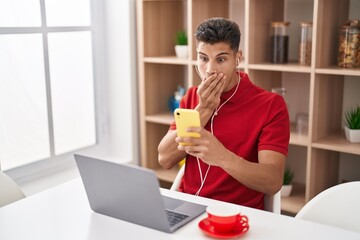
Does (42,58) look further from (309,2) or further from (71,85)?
(309,2)

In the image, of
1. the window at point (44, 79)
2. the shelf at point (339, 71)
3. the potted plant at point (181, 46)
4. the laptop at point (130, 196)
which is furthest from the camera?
the potted plant at point (181, 46)

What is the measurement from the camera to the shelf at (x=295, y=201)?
255 centimetres

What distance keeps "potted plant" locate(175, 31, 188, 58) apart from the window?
0.55 meters

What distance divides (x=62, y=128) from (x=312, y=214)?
1.69 m

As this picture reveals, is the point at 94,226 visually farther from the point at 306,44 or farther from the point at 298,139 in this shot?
the point at 306,44

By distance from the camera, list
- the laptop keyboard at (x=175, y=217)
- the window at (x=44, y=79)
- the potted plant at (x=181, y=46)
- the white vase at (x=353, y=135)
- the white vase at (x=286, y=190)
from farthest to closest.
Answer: the potted plant at (x=181, y=46), the white vase at (x=286, y=190), the window at (x=44, y=79), the white vase at (x=353, y=135), the laptop keyboard at (x=175, y=217)

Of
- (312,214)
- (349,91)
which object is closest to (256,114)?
(312,214)

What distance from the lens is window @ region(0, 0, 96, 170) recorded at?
252 centimetres

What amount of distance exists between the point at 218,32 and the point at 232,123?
0.36 m

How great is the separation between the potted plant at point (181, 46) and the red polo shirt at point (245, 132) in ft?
3.37

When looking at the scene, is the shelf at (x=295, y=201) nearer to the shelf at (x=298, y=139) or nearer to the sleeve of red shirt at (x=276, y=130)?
the shelf at (x=298, y=139)

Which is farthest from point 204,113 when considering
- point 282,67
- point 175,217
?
point 282,67

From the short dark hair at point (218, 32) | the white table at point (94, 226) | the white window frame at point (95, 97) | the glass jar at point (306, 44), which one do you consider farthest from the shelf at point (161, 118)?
the white table at point (94, 226)

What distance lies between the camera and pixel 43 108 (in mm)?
2697
